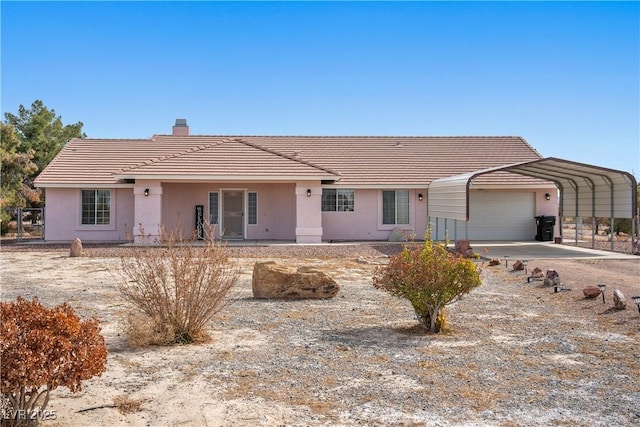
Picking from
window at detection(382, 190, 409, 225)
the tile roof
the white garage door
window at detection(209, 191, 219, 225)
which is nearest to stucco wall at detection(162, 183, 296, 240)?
window at detection(209, 191, 219, 225)

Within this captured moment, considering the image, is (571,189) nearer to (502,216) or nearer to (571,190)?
(571,190)

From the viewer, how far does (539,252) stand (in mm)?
20844

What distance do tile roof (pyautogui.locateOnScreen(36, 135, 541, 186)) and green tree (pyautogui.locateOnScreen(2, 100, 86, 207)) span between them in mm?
5256

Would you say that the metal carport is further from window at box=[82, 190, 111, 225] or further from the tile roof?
window at box=[82, 190, 111, 225]

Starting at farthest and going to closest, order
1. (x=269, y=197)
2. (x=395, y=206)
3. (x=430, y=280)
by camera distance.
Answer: (x=395, y=206)
(x=269, y=197)
(x=430, y=280)

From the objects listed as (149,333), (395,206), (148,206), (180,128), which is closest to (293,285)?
(149,333)

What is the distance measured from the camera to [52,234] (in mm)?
Answer: 25453

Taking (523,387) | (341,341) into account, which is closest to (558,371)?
(523,387)

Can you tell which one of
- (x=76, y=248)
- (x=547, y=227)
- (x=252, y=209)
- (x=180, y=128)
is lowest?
(x=76, y=248)

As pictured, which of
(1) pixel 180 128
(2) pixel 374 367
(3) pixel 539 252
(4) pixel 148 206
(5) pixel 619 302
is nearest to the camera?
(2) pixel 374 367

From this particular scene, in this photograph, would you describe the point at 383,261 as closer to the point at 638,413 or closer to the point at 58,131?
the point at 638,413

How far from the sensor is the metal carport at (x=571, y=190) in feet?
65.2

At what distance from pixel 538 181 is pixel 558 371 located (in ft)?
69.4

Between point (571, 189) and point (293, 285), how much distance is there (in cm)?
1746
